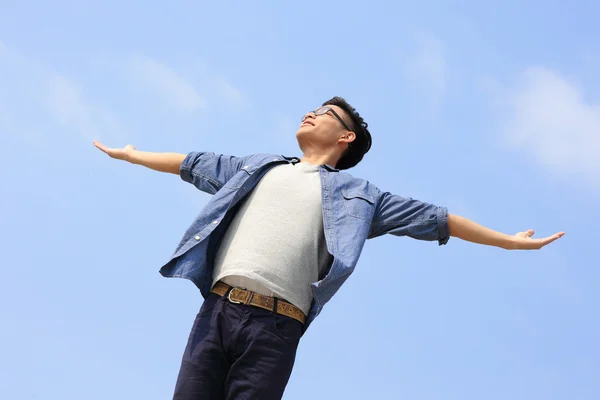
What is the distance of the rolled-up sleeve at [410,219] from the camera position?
5156 mm

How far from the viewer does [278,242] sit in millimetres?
4711

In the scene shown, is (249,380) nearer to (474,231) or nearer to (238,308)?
(238,308)

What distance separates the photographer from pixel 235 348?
4492mm

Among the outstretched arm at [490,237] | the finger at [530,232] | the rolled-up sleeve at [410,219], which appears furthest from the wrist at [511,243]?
the rolled-up sleeve at [410,219]

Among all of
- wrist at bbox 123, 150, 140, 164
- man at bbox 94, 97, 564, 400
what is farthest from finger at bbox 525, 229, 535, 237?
wrist at bbox 123, 150, 140, 164

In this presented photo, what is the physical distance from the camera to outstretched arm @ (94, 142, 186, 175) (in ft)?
18.0

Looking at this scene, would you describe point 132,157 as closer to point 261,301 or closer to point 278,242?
point 278,242

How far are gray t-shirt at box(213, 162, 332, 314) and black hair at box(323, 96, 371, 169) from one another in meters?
0.91

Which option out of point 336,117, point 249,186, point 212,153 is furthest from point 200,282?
point 336,117

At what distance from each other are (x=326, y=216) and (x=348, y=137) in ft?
3.67

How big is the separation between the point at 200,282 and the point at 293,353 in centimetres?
77

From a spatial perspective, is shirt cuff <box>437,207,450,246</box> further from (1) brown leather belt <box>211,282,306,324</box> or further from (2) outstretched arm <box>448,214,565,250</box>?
(1) brown leather belt <box>211,282,306,324</box>

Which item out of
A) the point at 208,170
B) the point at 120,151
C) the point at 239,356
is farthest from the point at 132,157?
the point at 239,356

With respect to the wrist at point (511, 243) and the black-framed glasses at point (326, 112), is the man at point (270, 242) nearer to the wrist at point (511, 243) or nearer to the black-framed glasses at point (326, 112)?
the wrist at point (511, 243)
